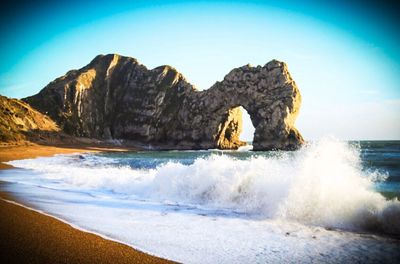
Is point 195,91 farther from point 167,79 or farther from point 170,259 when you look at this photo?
point 170,259

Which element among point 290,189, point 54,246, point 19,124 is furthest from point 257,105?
point 54,246

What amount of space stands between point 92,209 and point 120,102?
284ft

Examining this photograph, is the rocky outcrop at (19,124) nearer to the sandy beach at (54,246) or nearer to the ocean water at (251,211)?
the ocean water at (251,211)

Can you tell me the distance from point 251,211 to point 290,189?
49.6 inches

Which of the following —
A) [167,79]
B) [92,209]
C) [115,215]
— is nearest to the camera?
[115,215]

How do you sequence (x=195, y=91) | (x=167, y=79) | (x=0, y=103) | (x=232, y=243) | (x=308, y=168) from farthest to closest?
(x=167, y=79)
(x=195, y=91)
(x=0, y=103)
(x=308, y=168)
(x=232, y=243)

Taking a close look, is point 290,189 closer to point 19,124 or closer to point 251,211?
point 251,211

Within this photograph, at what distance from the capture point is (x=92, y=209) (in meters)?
7.54

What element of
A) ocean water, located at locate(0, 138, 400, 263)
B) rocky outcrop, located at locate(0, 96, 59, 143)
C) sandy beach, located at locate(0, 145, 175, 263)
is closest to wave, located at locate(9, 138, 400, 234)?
ocean water, located at locate(0, 138, 400, 263)

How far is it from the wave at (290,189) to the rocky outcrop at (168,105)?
5362cm

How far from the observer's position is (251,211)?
805 cm

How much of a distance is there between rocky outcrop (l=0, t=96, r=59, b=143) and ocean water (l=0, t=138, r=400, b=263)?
44626mm

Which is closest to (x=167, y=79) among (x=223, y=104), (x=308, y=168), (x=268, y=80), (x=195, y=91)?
(x=195, y=91)

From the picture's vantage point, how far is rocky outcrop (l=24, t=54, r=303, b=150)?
64812 millimetres
